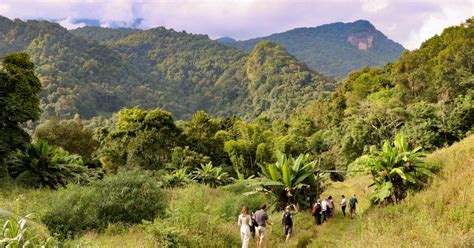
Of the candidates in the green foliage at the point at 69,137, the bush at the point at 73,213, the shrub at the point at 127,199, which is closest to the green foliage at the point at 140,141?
the green foliage at the point at 69,137

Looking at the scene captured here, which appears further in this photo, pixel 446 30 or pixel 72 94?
pixel 72 94

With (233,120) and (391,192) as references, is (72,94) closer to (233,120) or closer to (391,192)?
(233,120)

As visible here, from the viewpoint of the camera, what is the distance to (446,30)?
33625 mm

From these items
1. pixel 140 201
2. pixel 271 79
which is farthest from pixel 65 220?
pixel 271 79

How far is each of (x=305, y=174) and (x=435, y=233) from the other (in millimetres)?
5278

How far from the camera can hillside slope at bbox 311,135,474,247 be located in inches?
281

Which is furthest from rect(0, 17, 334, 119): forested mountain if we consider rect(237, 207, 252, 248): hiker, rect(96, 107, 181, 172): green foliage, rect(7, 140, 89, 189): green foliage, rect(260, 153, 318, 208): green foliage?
rect(237, 207, 252, 248): hiker

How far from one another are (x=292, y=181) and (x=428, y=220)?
4799 millimetres

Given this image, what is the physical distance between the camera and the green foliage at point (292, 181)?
12.2 meters

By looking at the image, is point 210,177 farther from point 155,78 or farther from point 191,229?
point 155,78

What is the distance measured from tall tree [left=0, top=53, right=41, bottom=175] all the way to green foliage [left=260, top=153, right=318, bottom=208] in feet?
31.0

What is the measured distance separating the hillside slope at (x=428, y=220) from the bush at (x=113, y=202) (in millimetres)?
4784

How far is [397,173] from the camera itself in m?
10.5

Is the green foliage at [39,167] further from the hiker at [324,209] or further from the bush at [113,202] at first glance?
the hiker at [324,209]
